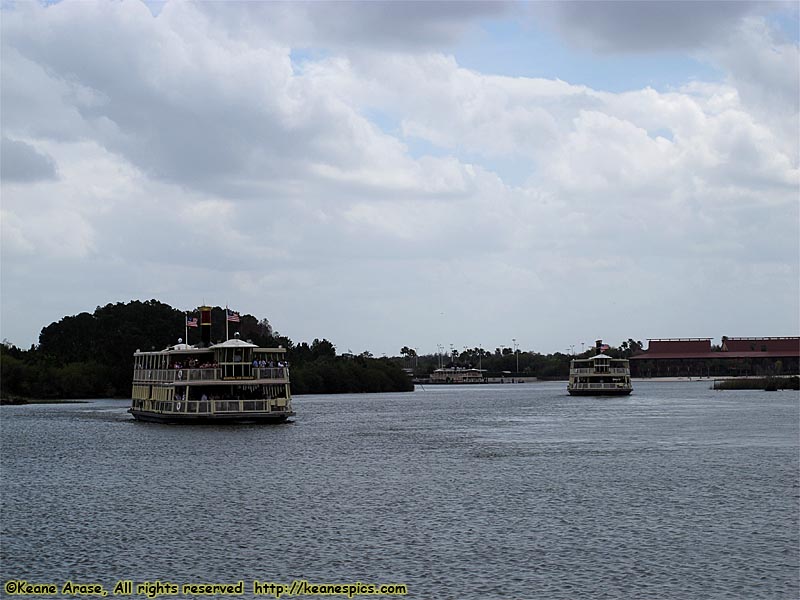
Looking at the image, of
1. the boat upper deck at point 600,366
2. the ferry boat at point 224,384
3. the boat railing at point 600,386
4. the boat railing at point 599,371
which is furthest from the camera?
the boat railing at point 599,371

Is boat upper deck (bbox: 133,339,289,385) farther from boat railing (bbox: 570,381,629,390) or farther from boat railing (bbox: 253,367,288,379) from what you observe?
boat railing (bbox: 570,381,629,390)

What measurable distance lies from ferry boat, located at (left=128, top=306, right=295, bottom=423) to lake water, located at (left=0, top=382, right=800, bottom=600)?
15.7ft

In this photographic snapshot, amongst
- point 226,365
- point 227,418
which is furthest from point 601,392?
point 226,365

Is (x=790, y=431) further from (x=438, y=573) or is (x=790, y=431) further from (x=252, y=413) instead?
(x=438, y=573)

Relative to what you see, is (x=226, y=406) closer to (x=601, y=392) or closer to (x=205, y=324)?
(x=205, y=324)

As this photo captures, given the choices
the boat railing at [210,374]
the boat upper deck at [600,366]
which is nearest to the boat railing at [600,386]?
the boat upper deck at [600,366]

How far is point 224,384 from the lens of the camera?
89562mm

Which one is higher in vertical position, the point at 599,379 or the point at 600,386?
the point at 599,379

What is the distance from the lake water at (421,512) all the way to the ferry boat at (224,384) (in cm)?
478

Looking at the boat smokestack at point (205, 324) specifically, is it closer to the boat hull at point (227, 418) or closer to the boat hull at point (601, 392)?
the boat hull at point (227, 418)

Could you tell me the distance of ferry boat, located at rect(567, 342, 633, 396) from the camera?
595 feet

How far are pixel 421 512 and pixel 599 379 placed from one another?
478 feet

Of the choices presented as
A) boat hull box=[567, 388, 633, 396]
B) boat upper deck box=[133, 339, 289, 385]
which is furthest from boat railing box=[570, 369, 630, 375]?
boat upper deck box=[133, 339, 289, 385]

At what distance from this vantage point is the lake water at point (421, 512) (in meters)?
34.1
